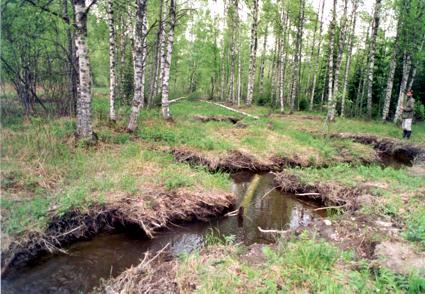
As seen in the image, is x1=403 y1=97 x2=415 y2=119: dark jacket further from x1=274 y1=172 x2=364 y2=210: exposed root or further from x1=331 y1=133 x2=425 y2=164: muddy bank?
x1=274 y1=172 x2=364 y2=210: exposed root

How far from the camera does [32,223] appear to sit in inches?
186

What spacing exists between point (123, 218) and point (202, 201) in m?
1.83

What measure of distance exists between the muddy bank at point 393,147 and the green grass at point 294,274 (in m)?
9.61

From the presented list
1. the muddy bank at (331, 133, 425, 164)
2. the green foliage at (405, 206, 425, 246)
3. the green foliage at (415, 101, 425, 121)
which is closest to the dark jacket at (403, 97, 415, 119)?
the muddy bank at (331, 133, 425, 164)

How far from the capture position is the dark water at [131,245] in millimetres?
4160

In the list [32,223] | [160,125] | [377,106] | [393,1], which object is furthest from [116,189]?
[377,106]

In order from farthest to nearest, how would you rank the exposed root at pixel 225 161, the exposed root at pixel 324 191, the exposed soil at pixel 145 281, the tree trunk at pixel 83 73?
1. the exposed root at pixel 225 161
2. the tree trunk at pixel 83 73
3. the exposed root at pixel 324 191
4. the exposed soil at pixel 145 281

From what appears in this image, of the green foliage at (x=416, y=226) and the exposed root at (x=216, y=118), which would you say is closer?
the green foliage at (x=416, y=226)


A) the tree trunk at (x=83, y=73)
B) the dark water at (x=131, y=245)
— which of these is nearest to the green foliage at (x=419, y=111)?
the dark water at (x=131, y=245)

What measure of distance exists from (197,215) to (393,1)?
Result: 20.3 m

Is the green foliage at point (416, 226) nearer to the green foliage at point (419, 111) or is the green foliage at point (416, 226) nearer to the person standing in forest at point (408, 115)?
the person standing in forest at point (408, 115)

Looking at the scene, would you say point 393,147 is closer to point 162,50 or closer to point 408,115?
point 408,115

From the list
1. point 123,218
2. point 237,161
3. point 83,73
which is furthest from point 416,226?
point 83,73

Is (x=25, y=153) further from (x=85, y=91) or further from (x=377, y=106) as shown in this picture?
(x=377, y=106)
